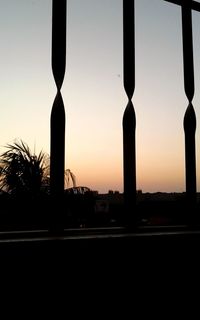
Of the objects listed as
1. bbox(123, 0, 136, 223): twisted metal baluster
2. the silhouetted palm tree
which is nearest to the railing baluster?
bbox(123, 0, 136, 223): twisted metal baluster

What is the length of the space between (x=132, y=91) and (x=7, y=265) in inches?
29.5

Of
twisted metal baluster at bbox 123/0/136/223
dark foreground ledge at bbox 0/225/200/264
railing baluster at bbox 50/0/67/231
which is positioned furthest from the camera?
twisted metal baluster at bbox 123/0/136/223

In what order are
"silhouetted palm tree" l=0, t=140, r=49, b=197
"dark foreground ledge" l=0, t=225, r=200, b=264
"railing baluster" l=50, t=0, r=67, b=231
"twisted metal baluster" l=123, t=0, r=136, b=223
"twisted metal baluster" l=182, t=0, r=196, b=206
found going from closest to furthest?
"dark foreground ledge" l=0, t=225, r=200, b=264 < "railing baluster" l=50, t=0, r=67, b=231 < "twisted metal baluster" l=123, t=0, r=136, b=223 < "twisted metal baluster" l=182, t=0, r=196, b=206 < "silhouetted palm tree" l=0, t=140, r=49, b=197

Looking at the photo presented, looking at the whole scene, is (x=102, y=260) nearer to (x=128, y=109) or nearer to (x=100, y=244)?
(x=100, y=244)

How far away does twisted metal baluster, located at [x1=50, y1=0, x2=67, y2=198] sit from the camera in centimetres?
108

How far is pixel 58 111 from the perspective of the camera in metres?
1.10

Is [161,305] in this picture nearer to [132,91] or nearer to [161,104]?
[132,91]

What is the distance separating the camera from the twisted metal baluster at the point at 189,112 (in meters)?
1.38

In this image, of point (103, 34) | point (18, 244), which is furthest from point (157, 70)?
point (18, 244)

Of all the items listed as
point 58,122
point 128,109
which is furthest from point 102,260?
point 128,109

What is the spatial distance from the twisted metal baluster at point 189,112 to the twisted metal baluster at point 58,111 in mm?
526

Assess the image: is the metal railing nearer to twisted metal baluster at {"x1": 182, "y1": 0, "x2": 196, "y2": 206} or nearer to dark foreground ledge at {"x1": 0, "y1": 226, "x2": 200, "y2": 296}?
twisted metal baluster at {"x1": 182, "y1": 0, "x2": 196, "y2": 206}

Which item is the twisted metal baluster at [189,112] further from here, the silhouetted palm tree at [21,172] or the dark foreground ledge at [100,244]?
the silhouetted palm tree at [21,172]

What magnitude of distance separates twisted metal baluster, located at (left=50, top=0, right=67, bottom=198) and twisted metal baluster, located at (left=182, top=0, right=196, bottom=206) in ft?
1.73
